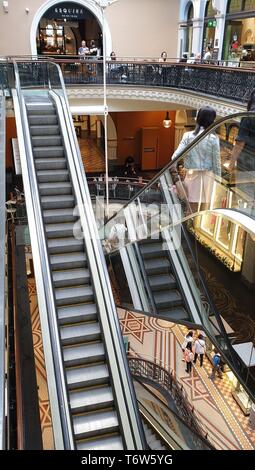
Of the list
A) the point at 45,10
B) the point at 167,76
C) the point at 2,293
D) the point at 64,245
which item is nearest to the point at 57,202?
the point at 64,245

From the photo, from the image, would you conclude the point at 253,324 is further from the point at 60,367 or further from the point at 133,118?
the point at 133,118

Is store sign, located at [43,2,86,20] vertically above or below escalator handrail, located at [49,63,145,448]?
above

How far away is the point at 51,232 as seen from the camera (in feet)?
19.4

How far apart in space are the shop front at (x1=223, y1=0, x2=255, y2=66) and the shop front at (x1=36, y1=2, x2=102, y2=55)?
4834mm

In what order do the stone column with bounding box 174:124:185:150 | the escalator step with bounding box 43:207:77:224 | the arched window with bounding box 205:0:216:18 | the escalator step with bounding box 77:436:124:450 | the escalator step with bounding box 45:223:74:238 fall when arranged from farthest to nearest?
the stone column with bounding box 174:124:185:150 → the arched window with bounding box 205:0:216:18 → the escalator step with bounding box 43:207:77:224 → the escalator step with bounding box 45:223:74:238 → the escalator step with bounding box 77:436:124:450

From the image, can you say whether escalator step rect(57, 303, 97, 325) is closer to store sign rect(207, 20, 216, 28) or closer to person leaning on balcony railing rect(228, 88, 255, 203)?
person leaning on balcony railing rect(228, 88, 255, 203)

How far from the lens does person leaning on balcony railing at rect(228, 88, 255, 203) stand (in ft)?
11.5

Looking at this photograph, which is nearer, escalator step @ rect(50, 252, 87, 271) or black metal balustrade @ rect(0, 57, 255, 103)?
escalator step @ rect(50, 252, 87, 271)

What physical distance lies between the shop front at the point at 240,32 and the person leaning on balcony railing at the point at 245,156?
8702mm

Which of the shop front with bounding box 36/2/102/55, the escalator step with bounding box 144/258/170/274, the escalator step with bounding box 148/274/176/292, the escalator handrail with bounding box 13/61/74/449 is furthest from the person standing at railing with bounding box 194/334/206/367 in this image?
the shop front with bounding box 36/2/102/55

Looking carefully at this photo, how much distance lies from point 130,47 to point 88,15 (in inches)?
75.8

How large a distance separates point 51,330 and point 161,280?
10.3 feet

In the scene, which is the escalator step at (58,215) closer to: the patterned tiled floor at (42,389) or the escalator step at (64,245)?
the escalator step at (64,245)

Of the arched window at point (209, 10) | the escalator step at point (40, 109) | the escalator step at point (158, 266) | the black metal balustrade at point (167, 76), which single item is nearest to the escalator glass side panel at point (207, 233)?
the escalator step at point (158, 266)
